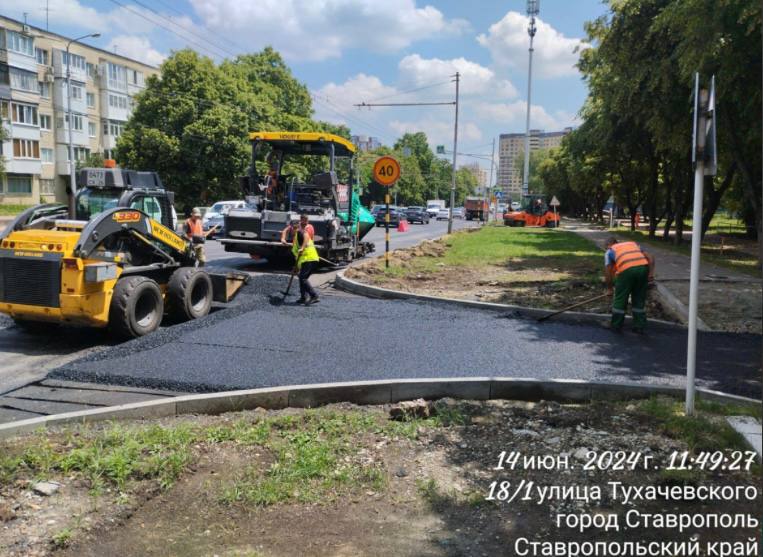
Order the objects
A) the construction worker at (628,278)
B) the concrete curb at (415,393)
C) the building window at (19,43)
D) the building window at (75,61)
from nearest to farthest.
Result: the concrete curb at (415,393) < the construction worker at (628,278) < the building window at (19,43) < the building window at (75,61)

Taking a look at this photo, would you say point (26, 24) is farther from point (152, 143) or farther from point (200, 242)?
point (200, 242)

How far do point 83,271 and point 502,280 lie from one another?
9101mm

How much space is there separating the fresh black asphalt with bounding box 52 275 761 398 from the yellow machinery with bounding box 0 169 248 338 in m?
0.50

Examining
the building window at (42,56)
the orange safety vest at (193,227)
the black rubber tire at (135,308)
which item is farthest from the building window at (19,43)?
the black rubber tire at (135,308)

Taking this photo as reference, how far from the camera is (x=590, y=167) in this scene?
40.3 m

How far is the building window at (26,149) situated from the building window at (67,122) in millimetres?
4218

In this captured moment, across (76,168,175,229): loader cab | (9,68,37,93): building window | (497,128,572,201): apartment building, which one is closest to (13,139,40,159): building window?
(9,68,37,93): building window

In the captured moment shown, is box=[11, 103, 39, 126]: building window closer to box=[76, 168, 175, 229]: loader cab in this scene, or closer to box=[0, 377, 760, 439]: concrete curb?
box=[76, 168, 175, 229]: loader cab

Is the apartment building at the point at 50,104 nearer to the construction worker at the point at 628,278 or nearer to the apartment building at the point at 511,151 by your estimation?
the construction worker at the point at 628,278

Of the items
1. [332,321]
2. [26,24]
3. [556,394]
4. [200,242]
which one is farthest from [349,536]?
[26,24]

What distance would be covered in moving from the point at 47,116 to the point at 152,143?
16.9 meters

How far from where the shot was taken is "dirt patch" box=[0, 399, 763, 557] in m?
3.47

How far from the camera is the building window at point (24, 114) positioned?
149 feet

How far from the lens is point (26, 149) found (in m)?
46.6
